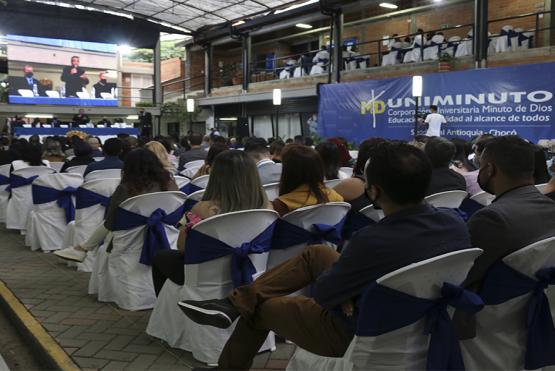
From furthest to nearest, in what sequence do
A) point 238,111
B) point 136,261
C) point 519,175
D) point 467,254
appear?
1. point 238,111
2. point 136,261
3. point 519,175
4. point 467,254

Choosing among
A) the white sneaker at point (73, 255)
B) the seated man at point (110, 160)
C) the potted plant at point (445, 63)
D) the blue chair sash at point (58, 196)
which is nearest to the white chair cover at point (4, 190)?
the blue chair sash at point (58, 196)

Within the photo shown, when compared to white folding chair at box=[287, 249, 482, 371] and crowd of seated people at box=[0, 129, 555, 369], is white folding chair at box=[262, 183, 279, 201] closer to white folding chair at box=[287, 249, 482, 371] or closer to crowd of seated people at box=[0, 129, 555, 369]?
crowd of seated people at box=[0, 129, 555, 369]

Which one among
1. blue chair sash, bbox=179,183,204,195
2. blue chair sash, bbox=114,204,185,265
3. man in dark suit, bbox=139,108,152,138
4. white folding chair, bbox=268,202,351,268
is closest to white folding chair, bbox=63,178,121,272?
blue chair sash, bbox=179,183,204,195

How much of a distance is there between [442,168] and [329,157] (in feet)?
2.96

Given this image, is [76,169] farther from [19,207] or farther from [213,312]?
[213,312]

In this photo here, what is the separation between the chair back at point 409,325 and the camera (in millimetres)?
1742

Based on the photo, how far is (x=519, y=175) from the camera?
2316 mm

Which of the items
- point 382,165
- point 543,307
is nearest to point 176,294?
point 382,165

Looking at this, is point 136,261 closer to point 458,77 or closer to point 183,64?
point 458,77

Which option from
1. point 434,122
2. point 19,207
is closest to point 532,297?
point 19,207

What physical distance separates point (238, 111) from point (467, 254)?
20.8 metres

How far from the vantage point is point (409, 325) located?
1848mm

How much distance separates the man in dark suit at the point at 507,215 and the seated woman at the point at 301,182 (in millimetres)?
1128

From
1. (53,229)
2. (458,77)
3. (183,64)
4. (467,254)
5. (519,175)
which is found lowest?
(53,229)
